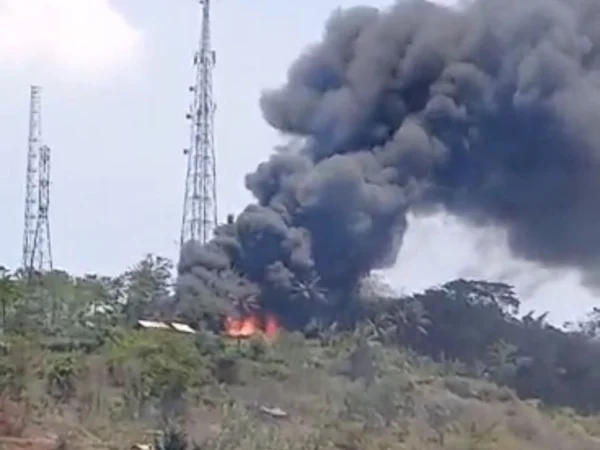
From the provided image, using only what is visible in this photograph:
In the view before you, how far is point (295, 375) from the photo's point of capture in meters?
47.0

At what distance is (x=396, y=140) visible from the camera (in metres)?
56.2

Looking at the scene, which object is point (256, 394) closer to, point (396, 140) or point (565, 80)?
point (396, 140)

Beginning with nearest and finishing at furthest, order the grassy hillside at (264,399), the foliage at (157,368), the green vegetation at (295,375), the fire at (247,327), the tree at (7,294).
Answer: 1. the grassy hillside at (264,399)
2. the green vegetation at (295,375)
3. the foliage at (157,368)
4. the tree at (7,294)
5. the fire at (247,327)

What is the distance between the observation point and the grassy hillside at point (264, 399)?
3775 cm

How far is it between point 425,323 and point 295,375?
43.8 ft

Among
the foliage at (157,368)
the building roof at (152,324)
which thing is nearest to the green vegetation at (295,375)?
the foliage at (157,368)

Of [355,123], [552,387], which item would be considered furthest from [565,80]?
[552,387]

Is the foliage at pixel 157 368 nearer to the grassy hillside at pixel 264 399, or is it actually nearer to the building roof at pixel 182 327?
the grassy hillside at pixel 264 399

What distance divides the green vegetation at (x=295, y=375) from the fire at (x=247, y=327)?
953 mm

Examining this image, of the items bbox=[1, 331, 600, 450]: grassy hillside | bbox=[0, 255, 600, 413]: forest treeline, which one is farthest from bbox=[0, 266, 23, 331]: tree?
bbox=[1, 331, 600, 450]: grassy hillside

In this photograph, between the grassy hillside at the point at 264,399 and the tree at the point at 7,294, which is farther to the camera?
the tree at the point at 7,294

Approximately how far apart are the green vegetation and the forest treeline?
89 mm

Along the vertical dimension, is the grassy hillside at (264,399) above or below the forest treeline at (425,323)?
below

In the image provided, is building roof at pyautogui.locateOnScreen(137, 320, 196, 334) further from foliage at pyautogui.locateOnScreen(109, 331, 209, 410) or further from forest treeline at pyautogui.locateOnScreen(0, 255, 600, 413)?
foliage at pyautogui.locateOnScreen(109, 331, 209, 410)
